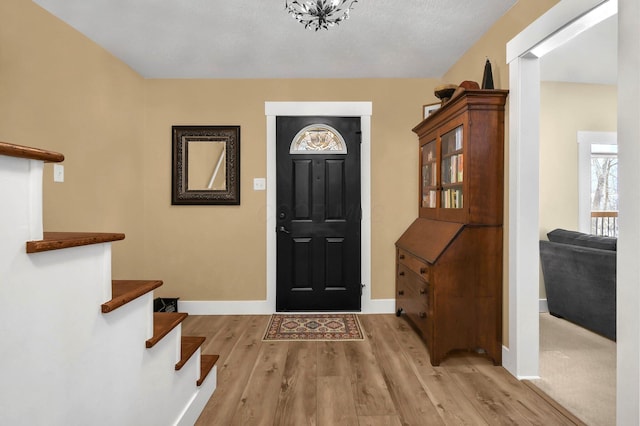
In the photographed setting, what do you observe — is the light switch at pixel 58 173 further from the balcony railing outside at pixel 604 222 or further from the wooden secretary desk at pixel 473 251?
the balcony railing outside at pixel 604 222

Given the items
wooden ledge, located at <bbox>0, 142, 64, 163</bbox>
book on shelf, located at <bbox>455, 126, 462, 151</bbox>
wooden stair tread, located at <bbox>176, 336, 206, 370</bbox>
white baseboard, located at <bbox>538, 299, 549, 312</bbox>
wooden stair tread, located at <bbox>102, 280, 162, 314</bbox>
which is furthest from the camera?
white baseboard, located at <bbox>538, 299, 549, 312</bbox>

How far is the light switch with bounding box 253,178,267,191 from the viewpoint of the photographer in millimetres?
3479

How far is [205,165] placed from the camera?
349cm

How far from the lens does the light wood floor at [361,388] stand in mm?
1776

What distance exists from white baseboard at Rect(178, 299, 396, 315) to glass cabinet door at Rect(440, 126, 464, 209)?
4.39ft

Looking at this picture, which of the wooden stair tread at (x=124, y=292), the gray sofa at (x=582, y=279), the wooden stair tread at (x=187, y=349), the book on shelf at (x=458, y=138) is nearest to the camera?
the wooden stair tread at (x=124, y=292)

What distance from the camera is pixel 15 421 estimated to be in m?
0.81

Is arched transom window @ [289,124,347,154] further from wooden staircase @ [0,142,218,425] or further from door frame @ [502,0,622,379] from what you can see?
wooden staircase @ [0,142,218,425]

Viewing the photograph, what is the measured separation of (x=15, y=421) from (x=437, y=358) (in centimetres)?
227

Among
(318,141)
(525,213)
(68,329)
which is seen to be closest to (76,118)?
(318,141)

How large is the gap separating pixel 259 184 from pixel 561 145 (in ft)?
11.3

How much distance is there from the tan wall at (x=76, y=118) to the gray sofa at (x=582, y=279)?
4193 millimetres

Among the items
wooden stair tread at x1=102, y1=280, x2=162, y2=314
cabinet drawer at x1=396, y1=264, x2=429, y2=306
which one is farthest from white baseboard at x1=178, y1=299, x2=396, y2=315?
wooden stair tread at x1=102, y1=280, x2=162, y2=314

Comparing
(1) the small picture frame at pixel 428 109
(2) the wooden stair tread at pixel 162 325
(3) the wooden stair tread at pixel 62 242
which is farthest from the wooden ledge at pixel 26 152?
(1) the small picture frame at pixel 428 109
